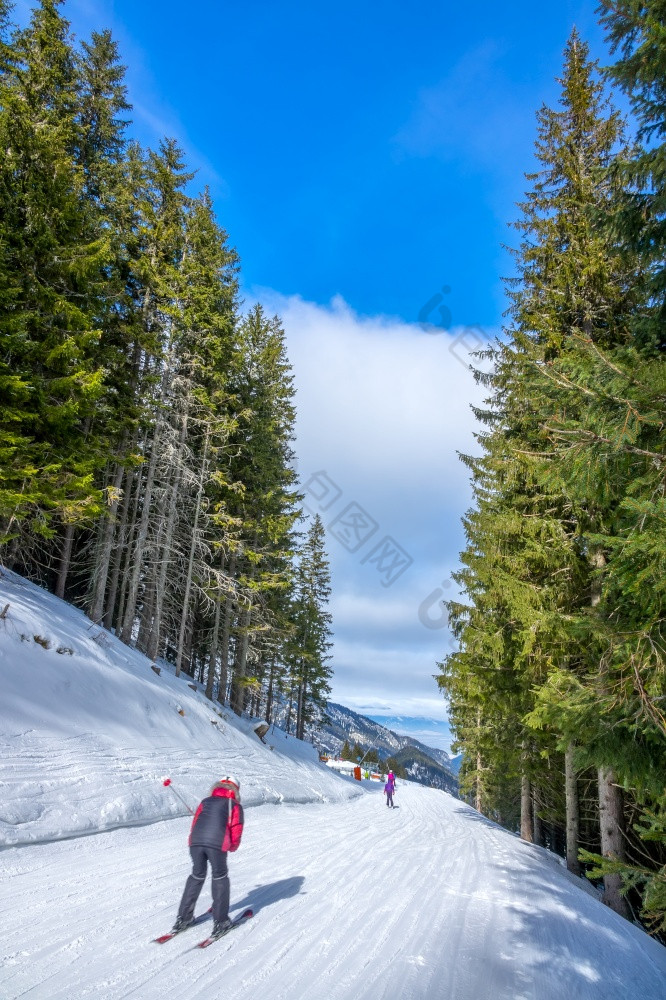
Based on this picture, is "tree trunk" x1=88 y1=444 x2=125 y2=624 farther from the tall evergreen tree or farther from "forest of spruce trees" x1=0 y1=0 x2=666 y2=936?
the tall evergreen tree

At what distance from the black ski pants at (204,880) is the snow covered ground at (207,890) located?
20cm

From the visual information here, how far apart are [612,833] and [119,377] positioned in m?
17.7

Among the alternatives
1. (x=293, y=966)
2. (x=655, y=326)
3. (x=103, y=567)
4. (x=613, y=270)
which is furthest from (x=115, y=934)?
(x=613, y=270)

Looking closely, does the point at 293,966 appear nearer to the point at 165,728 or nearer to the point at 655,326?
the point at 655,326

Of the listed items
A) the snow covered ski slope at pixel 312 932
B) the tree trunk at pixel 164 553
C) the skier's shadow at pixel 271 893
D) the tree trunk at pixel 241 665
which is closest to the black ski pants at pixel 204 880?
the snow covered ski slope at pixel 312 932

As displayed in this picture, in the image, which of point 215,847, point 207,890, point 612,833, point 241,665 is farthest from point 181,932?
point 241,665

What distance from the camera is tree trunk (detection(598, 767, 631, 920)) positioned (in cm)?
792

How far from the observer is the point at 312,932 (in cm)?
462

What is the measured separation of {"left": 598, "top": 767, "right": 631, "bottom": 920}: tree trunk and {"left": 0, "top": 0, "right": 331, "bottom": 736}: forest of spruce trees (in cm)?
1266

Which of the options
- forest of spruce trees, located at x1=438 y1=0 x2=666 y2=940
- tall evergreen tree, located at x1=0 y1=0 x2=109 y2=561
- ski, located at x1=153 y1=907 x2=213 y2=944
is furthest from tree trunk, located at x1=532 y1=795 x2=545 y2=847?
tall evergreen tree, located at x1=0 y1=0 x2=109 y2=561

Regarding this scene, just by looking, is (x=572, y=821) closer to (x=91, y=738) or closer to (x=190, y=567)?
(x=91, y=738)

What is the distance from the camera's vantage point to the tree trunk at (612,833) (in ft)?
26.0

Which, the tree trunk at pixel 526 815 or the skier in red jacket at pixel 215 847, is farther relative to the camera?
the tree trunk at pixel 526 815

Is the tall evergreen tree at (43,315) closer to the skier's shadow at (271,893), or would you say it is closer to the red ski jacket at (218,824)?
the red ski jacket at (218,824)
